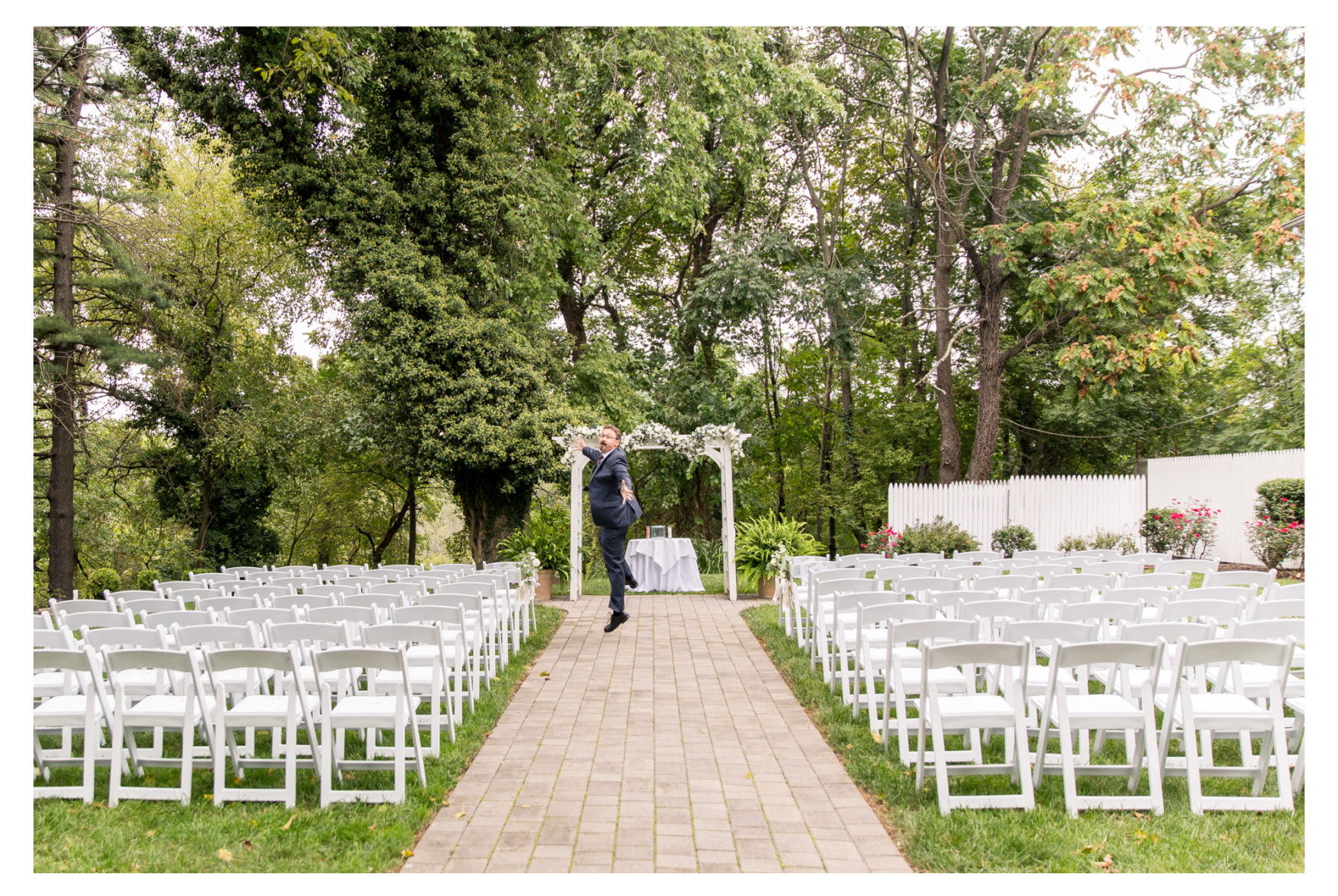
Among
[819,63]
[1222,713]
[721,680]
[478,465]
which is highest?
[819,63]

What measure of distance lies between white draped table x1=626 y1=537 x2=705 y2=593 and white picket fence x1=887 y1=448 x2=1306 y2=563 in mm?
7164

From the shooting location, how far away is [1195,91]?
1459 cm

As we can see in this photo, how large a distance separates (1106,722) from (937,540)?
36.7 feet

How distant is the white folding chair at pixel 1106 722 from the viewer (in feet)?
12.0

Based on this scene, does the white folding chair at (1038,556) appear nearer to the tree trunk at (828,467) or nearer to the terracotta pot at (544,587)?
the terracotta pot at (544,587)

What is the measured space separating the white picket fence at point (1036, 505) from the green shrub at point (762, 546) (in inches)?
262

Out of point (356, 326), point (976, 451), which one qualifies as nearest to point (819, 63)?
point (976, 451)

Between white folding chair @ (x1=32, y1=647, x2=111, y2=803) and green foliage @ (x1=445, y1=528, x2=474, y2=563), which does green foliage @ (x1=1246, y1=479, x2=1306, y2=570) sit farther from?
green foliage @ (x1=445, y1=528, x2=474, y2=563)

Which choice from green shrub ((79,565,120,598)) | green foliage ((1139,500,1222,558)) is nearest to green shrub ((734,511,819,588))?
green foliage ((1139,500,1222,558))

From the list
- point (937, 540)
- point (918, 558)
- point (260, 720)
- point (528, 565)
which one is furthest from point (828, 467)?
point (260, 720)

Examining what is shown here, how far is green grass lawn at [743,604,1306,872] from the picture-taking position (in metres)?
3.21

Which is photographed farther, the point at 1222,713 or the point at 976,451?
the point at 976,451

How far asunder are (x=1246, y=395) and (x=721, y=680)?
2076 cm

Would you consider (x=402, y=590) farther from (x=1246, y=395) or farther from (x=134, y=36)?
(x=1246, y=395)
